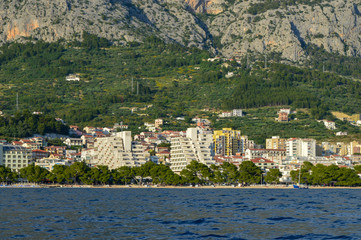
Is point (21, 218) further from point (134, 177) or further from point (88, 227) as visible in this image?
point (134, 177)

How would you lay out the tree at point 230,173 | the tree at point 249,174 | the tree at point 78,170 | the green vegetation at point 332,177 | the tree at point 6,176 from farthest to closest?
the tree at point 6,176
the tree at point 249,174
the tree at point 230,173
the tree at point 78,170
the green vegetation at point 332,177

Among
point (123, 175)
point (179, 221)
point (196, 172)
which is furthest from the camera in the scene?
point (196, 172)

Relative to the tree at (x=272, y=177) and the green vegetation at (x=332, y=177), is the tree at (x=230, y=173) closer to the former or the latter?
the tree at (x=272, y=177)

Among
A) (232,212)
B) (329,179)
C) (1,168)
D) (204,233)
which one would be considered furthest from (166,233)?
(1,168)

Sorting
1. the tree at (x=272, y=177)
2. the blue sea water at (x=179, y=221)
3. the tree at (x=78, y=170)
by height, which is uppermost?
Result: the tree at (x=78, y=170)

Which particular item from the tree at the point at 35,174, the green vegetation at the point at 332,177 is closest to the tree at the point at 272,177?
the green vegetation at the point at 332,177

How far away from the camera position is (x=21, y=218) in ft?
232

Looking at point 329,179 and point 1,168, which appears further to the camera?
point 1,168

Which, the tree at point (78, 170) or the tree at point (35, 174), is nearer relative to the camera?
the tree at point (78, 170)

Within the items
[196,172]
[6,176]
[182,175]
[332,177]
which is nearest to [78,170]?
[6,176]

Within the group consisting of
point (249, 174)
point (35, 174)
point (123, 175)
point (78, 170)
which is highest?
point (78, 170)

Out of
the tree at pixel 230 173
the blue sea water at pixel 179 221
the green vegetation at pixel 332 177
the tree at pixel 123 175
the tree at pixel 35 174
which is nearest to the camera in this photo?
the blue sea water at pixel 179 221

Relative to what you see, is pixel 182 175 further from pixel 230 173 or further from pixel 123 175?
pixel 123 175

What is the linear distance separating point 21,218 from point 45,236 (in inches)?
584
